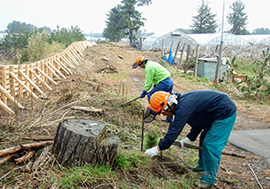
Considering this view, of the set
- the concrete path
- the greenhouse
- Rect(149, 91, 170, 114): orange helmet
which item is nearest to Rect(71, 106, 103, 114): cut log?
Rect(149, 91, 170, 114): orange helmet

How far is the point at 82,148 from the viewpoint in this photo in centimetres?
284

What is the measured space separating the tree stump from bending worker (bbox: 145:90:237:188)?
71 centimetres

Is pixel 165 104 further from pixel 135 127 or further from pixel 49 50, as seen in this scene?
pixel 49 50

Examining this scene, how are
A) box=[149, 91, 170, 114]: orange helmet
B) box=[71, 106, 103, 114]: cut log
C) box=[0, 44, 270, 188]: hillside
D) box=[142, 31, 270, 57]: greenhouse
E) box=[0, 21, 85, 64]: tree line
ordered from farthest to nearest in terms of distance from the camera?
1. box=[142, 31, 270, 57]: greenhouse
2. box=[0, 21, 85, 64]: tree line
3. box=[71, 106, 103, 114]: cut log
4. box=[149, 91, 170, 114]: orange helmet
5. box=[0, 44, 270, 188]: hillside

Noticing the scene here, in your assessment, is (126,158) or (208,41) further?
(208,41)

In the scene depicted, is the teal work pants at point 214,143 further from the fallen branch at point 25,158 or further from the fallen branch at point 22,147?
the fallen branch at point 25,158

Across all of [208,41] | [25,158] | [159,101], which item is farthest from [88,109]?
[208,41]

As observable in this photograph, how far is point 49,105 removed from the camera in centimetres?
555

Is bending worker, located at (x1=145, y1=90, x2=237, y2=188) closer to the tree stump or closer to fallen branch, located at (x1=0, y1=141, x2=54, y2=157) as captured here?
the tree stump

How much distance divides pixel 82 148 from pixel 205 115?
5.79 feet

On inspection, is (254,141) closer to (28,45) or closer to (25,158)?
(25,158)

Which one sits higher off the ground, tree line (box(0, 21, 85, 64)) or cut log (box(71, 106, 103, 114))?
tree line (box(0, 21, 85, 64))

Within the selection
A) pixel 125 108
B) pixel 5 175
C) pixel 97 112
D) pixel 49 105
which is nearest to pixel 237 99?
pixel 125 108

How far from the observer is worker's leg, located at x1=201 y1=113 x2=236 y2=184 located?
319 centimetres
